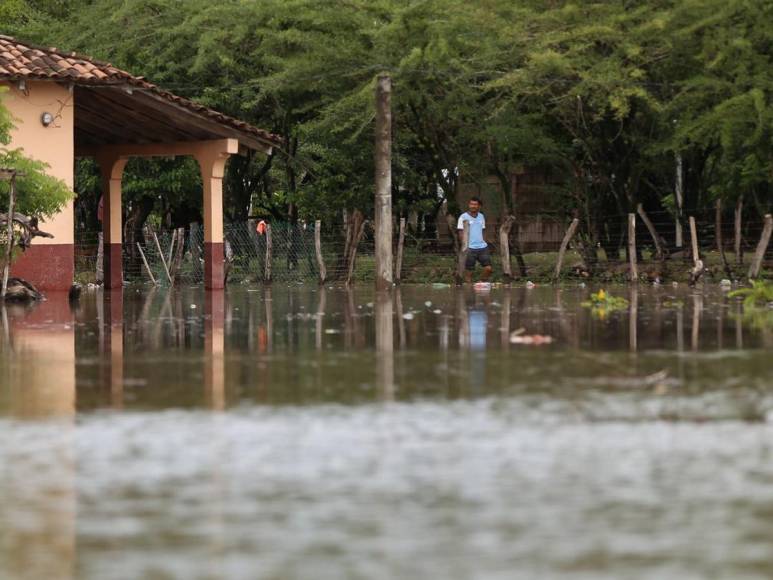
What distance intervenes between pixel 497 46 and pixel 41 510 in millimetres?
30633

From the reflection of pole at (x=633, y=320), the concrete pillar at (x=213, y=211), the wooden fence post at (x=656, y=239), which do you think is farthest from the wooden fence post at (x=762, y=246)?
the concrete pillar at (x=213, y=211)

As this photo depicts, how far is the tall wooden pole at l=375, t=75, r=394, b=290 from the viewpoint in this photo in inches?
1361

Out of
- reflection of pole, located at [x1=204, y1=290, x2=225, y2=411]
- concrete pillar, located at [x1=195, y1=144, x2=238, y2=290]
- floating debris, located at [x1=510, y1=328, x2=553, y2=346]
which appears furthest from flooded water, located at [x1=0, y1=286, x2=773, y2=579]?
concrete pillar, located at [x1=195, y1=144, x2=238, y2=290]

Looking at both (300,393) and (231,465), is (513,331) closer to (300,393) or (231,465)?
(300,393)

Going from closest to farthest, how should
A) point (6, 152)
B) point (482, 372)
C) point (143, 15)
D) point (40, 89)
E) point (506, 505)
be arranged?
point (506, 505) → point (482, 372) → point (6, 152) → point (40, 89) → point (143, 15)

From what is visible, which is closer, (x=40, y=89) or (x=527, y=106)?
(x=40, y=89)

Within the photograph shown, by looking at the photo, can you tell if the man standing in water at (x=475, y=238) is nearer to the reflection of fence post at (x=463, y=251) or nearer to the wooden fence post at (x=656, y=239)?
the reflection of fence post at (x=463, y=251)

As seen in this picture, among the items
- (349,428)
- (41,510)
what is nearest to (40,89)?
(349,428)

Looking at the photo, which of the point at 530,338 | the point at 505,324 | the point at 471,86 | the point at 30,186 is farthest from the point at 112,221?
the point at 530,338

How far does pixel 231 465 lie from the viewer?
9.14 meters

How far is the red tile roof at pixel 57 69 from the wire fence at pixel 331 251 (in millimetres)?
8997

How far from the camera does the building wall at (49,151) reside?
31.2 meters

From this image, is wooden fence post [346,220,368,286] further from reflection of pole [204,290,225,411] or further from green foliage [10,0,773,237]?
reflection of pole [204,290,225,411]

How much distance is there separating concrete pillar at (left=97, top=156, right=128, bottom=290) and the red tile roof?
5.76m
